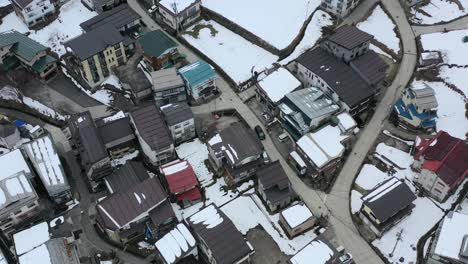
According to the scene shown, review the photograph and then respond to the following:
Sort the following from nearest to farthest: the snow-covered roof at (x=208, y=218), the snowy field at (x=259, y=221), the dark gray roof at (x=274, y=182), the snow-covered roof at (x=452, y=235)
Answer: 1. the snow-covered roof at (x=452, y=235)
2. the snow-covered roof at (x=208, y=218)
3. the snowy field at (x=259, y=221)
4. the dark gray roof at (x=274, y=182)

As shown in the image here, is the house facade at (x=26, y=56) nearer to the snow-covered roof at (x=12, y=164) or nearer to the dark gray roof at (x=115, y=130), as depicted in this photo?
the dark gray roof at (x=115, y=130)

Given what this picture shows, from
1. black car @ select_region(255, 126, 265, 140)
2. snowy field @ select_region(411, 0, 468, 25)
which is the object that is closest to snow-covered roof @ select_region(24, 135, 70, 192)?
black car @ select_region(255, 126, 265, 140)

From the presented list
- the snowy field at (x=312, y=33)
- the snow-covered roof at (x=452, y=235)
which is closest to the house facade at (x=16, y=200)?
the snowy field at (x=312, y=33)

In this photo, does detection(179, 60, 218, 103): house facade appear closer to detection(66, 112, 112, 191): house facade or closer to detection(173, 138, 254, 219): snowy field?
detection(173, 138, 254, 219): snowy field

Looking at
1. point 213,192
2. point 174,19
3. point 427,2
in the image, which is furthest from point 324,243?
point 427,2

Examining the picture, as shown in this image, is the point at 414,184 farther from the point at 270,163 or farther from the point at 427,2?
the point at 427,2
